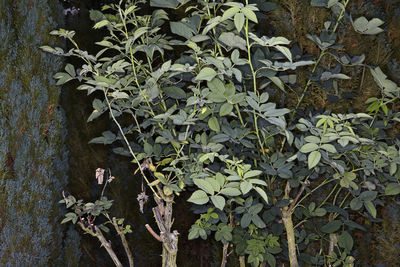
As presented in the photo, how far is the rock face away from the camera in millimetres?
2127

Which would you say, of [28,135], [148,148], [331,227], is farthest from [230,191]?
[28,135]

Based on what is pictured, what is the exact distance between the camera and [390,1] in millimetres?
1771

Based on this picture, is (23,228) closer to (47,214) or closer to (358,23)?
(47,214)

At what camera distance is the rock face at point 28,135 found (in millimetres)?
2127

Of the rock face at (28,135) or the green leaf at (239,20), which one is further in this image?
the rock face at (28,135)

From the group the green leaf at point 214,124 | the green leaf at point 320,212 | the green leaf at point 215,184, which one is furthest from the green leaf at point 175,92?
the green leaf at point 320,212

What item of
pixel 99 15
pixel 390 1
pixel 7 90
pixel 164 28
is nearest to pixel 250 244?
pixel 99 15

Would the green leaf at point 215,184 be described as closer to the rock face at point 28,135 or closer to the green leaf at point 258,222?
the green leaf at point 258,222

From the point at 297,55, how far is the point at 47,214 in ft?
5.34

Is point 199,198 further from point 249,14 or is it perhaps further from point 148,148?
point 249,14

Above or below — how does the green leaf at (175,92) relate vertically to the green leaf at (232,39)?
below

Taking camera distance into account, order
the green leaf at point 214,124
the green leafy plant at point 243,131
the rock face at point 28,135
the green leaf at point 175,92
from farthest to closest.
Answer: the rock face at point 28,135 < the green leaf at point 175,92 < the green leaf at point 214,124 < the green leafy plant at point 243,131

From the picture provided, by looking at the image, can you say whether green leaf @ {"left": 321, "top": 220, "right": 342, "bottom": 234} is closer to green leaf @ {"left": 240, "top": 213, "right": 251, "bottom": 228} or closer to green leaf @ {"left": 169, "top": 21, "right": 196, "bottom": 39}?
green leaf @ {"left": 240, "top": 213, "right": 251, "bottom": 228}

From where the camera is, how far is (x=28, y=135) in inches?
87.5
